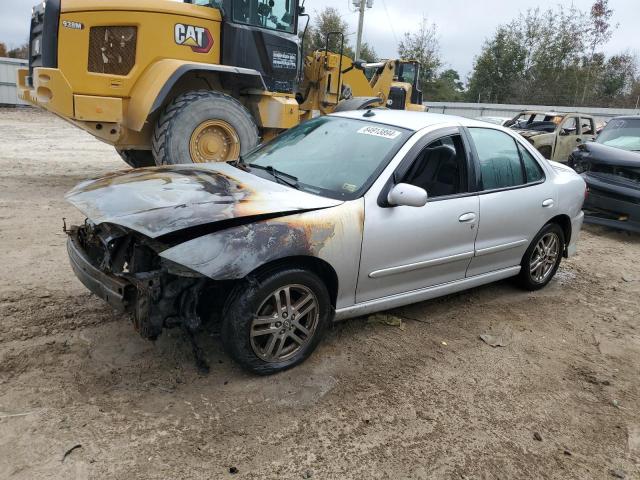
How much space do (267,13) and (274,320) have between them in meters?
6.11

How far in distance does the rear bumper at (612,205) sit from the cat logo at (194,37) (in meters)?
5.92

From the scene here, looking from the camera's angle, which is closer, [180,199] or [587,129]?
[180,199]

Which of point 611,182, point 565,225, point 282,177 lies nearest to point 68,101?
point 282,177

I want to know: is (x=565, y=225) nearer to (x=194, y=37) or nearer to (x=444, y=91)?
(x=194, y=37)

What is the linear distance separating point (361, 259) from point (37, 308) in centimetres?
244

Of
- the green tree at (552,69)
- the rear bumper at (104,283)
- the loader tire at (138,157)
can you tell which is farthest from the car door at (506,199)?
the green tree at (552,69)

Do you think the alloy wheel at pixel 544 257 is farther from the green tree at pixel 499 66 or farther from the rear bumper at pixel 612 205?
the green tree at pixel 499 66

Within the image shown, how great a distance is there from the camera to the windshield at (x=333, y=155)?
364cm

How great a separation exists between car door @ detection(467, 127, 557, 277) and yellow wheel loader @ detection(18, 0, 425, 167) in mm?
3959

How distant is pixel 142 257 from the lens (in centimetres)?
311

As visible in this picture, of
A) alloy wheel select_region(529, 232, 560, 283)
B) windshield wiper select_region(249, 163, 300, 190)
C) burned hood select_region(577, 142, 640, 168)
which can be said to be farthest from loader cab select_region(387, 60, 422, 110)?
windshield wiper select_region(249, 163, 300, 190)

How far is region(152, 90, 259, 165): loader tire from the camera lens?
695 centimetres

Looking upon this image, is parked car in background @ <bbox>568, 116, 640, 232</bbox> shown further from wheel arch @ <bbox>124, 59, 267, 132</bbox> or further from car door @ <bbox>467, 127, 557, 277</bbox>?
wheel arch @ <bbox>124, 59, 267, 132</bbox>

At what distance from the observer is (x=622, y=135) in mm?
8766
